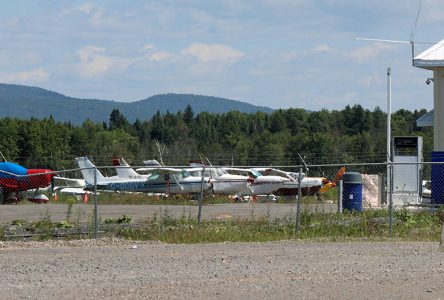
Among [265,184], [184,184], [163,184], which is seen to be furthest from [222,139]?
[265,184]

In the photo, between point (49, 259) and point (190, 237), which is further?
point (190, 237)

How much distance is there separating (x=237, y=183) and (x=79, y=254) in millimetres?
28755

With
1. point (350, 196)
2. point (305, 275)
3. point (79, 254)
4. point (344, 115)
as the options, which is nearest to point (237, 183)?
point (350, 196)

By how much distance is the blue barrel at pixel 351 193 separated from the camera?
27.7 metres

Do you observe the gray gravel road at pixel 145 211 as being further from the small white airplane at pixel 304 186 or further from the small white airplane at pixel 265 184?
the small white airplane at pixel 304 186

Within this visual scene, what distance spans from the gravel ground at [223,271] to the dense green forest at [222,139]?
115 feet

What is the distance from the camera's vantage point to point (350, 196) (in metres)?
27.9

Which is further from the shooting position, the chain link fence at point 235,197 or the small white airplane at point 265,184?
the small white airplane at point 265,184

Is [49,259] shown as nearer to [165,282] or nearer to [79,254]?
[79,254]

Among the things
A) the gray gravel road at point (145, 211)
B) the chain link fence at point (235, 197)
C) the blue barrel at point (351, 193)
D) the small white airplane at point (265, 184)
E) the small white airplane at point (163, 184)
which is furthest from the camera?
the small white airplane at point (163, 184)

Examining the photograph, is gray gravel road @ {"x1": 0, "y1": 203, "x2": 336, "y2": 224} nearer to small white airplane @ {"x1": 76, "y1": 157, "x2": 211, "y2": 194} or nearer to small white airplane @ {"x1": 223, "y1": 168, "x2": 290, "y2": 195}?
small white airplane @ {"x1": 223, "y1": 168, "x2": 290, "y2": 195}

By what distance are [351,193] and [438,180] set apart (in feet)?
15.5

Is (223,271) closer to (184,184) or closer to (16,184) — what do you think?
(16,184)

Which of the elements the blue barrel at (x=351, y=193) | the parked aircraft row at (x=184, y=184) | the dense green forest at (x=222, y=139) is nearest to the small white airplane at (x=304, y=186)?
the parked aircraft row at (x=184, y=184)
